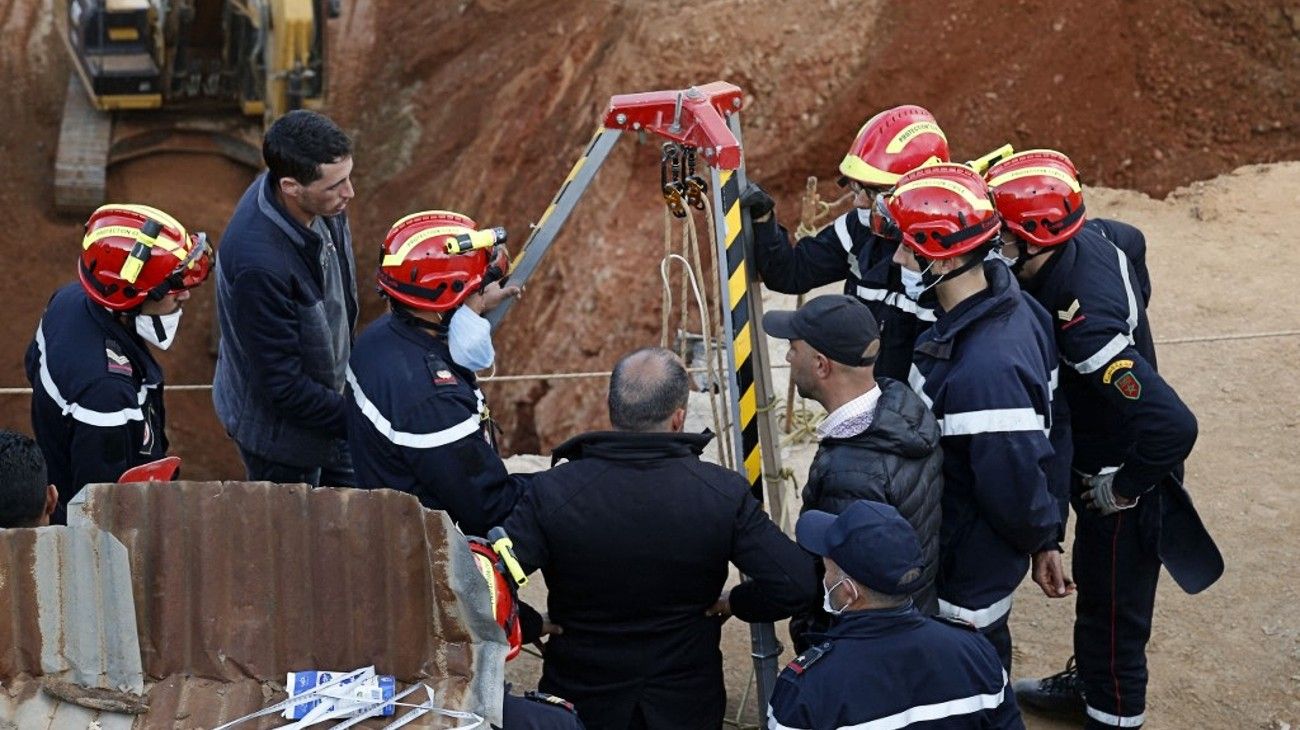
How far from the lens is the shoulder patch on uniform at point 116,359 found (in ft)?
16.8

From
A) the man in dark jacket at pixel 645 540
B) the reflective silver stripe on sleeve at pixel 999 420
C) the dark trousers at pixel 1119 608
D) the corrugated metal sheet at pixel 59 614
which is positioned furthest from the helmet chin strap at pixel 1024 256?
the corrugated metal sheet at pixel 59 614

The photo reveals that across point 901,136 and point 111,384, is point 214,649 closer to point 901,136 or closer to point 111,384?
point 111,384

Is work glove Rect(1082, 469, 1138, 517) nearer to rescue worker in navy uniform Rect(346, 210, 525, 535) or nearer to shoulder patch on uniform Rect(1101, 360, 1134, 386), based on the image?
shoulder patch on uniform Rect(1101, 360, 1134, 386)

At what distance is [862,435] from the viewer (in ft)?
14.4

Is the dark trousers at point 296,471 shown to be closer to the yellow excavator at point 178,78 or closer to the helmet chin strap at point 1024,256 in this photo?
the helmet chin strap at point 1024,256

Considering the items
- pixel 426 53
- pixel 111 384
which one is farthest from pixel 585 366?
pixel 111 384

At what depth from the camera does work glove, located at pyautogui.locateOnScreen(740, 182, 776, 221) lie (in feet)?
17.3

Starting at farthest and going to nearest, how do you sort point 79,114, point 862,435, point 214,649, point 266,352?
point 79,114, point 266,352, point 862,435, point 214,649

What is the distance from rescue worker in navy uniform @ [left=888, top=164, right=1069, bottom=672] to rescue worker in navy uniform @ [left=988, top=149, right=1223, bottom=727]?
0.21 meters

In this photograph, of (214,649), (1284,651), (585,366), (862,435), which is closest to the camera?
(214,649)

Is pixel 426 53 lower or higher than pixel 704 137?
lower

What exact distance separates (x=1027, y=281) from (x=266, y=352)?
2711 millimetres

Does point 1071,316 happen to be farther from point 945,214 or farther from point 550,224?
point 550,224

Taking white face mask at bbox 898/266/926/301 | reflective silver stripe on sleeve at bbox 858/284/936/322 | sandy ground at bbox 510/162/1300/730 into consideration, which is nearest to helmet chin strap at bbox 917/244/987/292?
white face mask at bbox 898/266/926/301
